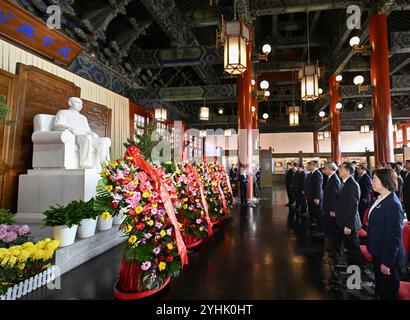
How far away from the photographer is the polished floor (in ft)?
6.40

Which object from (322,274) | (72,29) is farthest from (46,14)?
(322,274)

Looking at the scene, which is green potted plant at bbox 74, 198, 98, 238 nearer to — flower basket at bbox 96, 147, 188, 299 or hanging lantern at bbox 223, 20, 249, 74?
flower basket at bbox 96, 147, 188, 299

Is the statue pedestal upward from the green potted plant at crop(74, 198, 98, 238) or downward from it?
upward

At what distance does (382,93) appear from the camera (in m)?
5.05

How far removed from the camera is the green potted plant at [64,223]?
2410 millimetres

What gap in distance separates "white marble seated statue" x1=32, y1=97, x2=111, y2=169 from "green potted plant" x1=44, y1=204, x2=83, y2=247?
1.42m

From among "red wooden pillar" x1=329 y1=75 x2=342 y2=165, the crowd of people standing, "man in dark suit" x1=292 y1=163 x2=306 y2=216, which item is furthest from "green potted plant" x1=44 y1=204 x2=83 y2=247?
"red wooden pillar" x1=329 y1=75 x2=342 y2=165

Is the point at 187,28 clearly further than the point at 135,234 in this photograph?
Yes

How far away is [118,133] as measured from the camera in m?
7.48

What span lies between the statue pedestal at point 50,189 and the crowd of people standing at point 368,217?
325cm

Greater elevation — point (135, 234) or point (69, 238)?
point (135, 234)

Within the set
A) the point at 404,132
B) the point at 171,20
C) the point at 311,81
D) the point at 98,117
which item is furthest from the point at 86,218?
the point at 404,132
